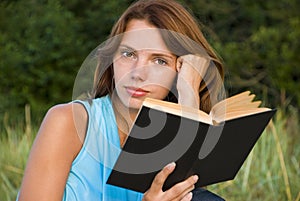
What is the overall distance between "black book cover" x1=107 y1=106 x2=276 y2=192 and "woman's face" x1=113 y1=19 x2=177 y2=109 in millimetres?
265

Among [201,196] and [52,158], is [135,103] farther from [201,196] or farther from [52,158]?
[201,196]

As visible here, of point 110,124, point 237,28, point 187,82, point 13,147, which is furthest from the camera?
point 237,28

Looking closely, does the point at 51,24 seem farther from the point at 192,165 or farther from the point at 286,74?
the point at 192,165

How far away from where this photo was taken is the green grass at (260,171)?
14.5ft

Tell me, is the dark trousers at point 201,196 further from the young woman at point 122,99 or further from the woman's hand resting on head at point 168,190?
the woman's hand resting on head at point 168,190

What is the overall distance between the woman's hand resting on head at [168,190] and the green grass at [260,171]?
158cm

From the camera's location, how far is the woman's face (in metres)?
2.83

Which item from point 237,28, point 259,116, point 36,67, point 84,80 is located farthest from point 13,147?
point 237,28

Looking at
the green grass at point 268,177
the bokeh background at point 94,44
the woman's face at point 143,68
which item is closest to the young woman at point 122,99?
the woman's face at point 143,68

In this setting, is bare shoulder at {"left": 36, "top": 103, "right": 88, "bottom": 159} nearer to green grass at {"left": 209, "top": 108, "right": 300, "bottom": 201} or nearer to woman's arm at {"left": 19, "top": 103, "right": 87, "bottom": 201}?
woman's arm at {"left": 19, "top": 103, "right": 87, "bottom": 201}

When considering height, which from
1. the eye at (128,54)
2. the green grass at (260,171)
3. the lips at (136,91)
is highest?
the eye at (128,54)

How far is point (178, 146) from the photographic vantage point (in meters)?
2.64

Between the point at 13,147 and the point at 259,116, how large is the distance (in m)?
2.75

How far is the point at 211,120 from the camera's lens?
257cm
